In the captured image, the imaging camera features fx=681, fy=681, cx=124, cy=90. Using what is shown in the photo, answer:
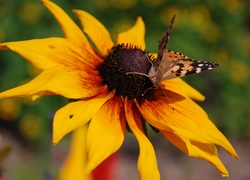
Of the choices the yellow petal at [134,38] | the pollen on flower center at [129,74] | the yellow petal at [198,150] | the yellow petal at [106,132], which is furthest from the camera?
the yellow petal at [134,38]

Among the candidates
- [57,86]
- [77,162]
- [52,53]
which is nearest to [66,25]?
[52,53]

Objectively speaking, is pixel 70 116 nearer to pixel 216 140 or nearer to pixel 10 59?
pixel 216 140

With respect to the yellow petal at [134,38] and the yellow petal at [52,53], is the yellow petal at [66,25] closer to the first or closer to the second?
the yellow petal at [52,53]

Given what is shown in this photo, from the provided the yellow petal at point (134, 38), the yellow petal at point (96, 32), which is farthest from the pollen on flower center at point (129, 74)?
the yellow petal at point (134, 38)

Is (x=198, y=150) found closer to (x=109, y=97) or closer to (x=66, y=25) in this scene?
(x=109, y=97)

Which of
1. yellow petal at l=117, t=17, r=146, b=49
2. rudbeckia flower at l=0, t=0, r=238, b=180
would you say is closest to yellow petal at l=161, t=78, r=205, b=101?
rudbeckia flower at l=0, t=0, r=238, b=180

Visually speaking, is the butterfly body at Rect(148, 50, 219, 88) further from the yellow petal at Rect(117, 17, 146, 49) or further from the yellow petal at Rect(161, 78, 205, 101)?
the yellow petal at Rect(117, 17, 146, 49)
